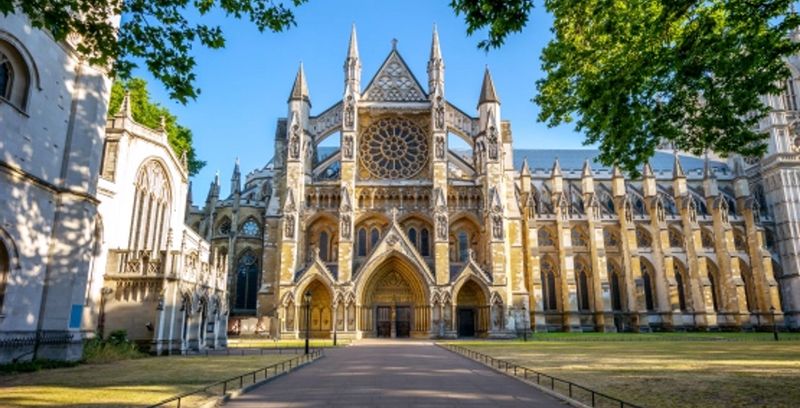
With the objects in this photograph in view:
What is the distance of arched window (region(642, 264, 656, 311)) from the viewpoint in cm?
4728

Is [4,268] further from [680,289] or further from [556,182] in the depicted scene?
[680,289]

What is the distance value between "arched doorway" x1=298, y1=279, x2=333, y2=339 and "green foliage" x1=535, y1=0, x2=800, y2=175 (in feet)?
81.3

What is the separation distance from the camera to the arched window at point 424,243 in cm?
3666

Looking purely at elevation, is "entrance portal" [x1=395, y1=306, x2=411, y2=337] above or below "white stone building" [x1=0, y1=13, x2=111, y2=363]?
below

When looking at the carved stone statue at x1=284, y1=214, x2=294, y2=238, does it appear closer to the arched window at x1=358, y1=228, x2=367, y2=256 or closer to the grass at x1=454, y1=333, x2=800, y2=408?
the arched window at x1=358, y1=228, x2=367, y2=256

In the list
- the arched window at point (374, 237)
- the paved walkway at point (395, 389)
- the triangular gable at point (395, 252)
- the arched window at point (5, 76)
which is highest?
the arched window at point (5, 76)

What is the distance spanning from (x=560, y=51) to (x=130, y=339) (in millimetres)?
19149

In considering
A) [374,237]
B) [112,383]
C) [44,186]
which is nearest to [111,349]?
[44,186]

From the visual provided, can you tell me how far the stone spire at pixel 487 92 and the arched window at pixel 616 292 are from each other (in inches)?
888

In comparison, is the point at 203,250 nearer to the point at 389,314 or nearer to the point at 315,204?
the point at 315,204

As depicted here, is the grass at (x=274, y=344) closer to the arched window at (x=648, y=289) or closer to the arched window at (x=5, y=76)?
the arched window at (x=5, y=76)

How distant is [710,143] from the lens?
12.6 meters

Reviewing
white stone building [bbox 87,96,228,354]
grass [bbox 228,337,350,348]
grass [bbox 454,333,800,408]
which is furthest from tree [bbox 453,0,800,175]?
grass [bbox 228,337,350,348]

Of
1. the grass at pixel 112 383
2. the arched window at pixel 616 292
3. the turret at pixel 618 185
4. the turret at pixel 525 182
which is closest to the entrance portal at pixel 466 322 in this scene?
the turret at pixel 525 182
